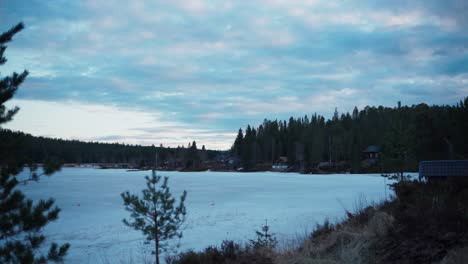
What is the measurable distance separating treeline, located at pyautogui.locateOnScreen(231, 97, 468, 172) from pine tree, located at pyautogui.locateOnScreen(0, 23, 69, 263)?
73.3ft

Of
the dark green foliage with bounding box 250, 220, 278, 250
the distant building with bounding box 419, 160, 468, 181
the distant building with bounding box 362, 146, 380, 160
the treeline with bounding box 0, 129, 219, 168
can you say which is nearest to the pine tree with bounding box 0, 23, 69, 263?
the dark green foliage with bounding box 250, 220, 278, 250

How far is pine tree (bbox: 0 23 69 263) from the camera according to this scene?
598 centimetres

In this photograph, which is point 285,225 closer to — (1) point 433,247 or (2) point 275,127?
(1) point 433,247

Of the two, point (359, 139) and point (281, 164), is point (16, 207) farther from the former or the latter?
point (281, 164)

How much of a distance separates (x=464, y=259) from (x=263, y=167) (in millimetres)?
109495

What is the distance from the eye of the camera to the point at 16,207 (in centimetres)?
626

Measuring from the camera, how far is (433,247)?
624cm

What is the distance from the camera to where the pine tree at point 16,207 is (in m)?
5.98

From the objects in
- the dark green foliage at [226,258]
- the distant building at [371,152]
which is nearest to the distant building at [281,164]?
the distant building at [371,152]

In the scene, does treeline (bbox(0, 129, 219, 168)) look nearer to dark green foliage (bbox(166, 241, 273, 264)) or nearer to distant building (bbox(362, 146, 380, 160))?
distant building (bbox(362, 146, 380, 160))

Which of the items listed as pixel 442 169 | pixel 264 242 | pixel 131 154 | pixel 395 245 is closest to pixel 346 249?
pixel 395 245

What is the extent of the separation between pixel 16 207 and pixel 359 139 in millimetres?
88497

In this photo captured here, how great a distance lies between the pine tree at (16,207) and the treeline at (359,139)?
2235 centimetres

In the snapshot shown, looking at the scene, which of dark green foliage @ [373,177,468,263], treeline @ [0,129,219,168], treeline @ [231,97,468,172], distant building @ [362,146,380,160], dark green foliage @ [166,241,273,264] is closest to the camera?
dark green foliage @ [373,177,468,263]
